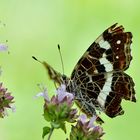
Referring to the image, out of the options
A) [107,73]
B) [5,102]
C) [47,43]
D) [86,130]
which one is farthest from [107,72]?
[47,43]

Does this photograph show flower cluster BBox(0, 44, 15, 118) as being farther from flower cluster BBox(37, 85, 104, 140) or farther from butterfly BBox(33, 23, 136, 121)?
butterfly BBox(33, 23, 136, 121)

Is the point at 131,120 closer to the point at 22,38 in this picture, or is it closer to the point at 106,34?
the point at 22,38

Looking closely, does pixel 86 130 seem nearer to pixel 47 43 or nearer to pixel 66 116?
pixel 66 116

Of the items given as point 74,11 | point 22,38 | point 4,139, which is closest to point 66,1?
point 74,11

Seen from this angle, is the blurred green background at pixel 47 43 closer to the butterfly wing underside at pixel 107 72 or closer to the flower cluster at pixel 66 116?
the butterfly wing underside at pixel 107 72

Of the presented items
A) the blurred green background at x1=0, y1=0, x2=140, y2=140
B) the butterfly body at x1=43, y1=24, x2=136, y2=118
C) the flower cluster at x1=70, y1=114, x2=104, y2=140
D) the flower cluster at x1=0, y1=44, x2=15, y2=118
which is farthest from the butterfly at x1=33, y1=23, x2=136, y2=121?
the blurred green background at x1=0, y1=0, x2=140, y2=140

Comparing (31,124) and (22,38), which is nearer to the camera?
(31,124)
